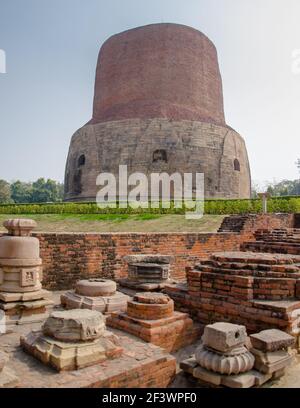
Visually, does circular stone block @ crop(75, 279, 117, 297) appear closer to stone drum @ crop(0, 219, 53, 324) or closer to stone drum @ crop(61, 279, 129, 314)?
stone drum @ crop(61, 279, 129, 314)

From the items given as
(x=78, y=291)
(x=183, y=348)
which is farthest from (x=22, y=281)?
(x=183, y=348)

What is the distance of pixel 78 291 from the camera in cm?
384

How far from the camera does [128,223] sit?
10680 millimetres

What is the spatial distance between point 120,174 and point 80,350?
15261mm

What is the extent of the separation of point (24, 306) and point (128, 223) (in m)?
7.25

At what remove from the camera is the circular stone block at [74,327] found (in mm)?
2408

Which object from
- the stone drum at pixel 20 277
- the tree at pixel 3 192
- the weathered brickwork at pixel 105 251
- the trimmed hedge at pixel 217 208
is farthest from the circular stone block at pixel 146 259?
the tree at pixel 3 192

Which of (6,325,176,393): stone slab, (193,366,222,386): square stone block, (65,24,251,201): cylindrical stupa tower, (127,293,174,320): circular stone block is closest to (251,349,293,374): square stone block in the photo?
(193,366,222,386): square stone block

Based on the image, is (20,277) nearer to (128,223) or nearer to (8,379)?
(8,379)

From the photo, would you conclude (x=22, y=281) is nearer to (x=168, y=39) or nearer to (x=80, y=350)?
(x=80, y=350)

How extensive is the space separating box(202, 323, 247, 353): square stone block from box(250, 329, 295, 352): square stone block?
111mm

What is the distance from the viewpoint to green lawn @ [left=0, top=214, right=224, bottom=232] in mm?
9711

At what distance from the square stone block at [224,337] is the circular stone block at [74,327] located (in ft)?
2.59
